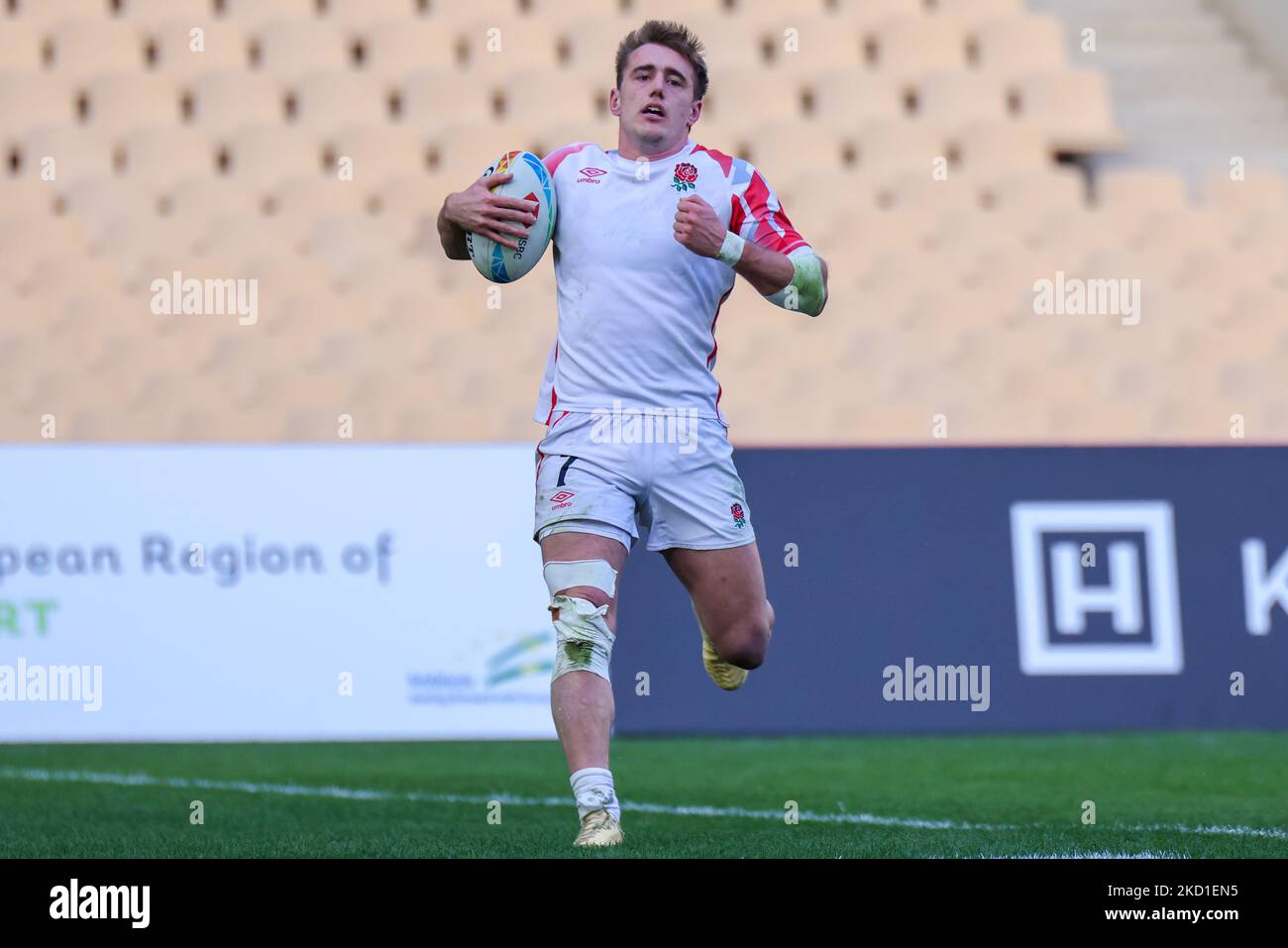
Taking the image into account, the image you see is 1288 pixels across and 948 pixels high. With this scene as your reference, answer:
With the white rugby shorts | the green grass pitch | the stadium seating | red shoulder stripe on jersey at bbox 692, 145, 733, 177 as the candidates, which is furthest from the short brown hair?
the stadium seating

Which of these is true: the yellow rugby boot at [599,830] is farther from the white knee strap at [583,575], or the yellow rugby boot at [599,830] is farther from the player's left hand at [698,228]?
the player's left hand at [698,228]

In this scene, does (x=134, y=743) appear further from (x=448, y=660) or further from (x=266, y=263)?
(x=266, y=263)

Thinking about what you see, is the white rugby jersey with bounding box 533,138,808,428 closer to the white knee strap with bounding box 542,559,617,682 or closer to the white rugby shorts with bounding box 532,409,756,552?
the white rugby shorts with bounding box 532,409,756,552

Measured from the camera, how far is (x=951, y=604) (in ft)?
29.5

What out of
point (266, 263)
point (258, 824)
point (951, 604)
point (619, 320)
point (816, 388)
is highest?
point (266, 263)

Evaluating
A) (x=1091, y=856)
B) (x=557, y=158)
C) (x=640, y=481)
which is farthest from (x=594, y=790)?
(x=557, y=158)

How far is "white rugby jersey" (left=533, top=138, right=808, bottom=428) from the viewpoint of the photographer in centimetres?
501

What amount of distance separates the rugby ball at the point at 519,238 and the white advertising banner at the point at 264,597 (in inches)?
162

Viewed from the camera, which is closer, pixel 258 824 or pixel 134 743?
pixel 258 824

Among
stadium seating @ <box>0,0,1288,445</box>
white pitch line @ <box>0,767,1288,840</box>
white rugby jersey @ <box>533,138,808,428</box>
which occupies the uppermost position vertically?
stadium seating @ <box>0,0,1288,445</box>

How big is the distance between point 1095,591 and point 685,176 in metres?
4.58

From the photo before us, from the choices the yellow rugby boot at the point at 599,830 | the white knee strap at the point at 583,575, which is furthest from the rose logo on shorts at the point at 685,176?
the yellow rugby boot at the point at 599,830
